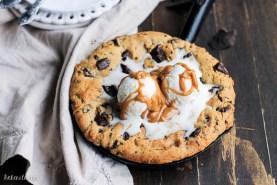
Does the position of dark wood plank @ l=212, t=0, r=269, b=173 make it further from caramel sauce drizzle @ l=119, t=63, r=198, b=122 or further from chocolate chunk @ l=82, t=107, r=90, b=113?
chocolate chunk @ l=82, t=107, r=90, b=113

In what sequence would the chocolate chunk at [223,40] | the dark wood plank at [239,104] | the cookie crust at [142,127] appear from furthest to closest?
the chocolate chunk at [223,40]
the dark wood plank at [239,104]
the cookie crust at [142,127]

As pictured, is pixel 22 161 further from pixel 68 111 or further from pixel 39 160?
pixel 68 111

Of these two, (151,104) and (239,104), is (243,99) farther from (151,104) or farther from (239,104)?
(151,104)

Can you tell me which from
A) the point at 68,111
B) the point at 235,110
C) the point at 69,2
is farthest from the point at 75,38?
the point at 235,110

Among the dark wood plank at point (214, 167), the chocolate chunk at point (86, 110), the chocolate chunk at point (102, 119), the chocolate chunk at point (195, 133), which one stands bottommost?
the dark wood plank at point (214, 167)

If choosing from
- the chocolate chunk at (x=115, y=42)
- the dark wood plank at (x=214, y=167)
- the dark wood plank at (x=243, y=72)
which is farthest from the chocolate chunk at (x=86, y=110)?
the dark wood plank at (x=243, y=72)

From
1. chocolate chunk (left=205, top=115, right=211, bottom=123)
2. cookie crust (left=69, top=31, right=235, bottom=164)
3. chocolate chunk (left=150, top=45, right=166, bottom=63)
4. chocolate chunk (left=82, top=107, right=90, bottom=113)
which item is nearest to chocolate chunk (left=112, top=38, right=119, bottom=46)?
cookie crust (left=69, top=31, right=235, bottom=164)

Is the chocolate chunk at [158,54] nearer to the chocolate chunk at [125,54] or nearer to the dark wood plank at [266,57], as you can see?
the chocolate chunk at [125,54]
